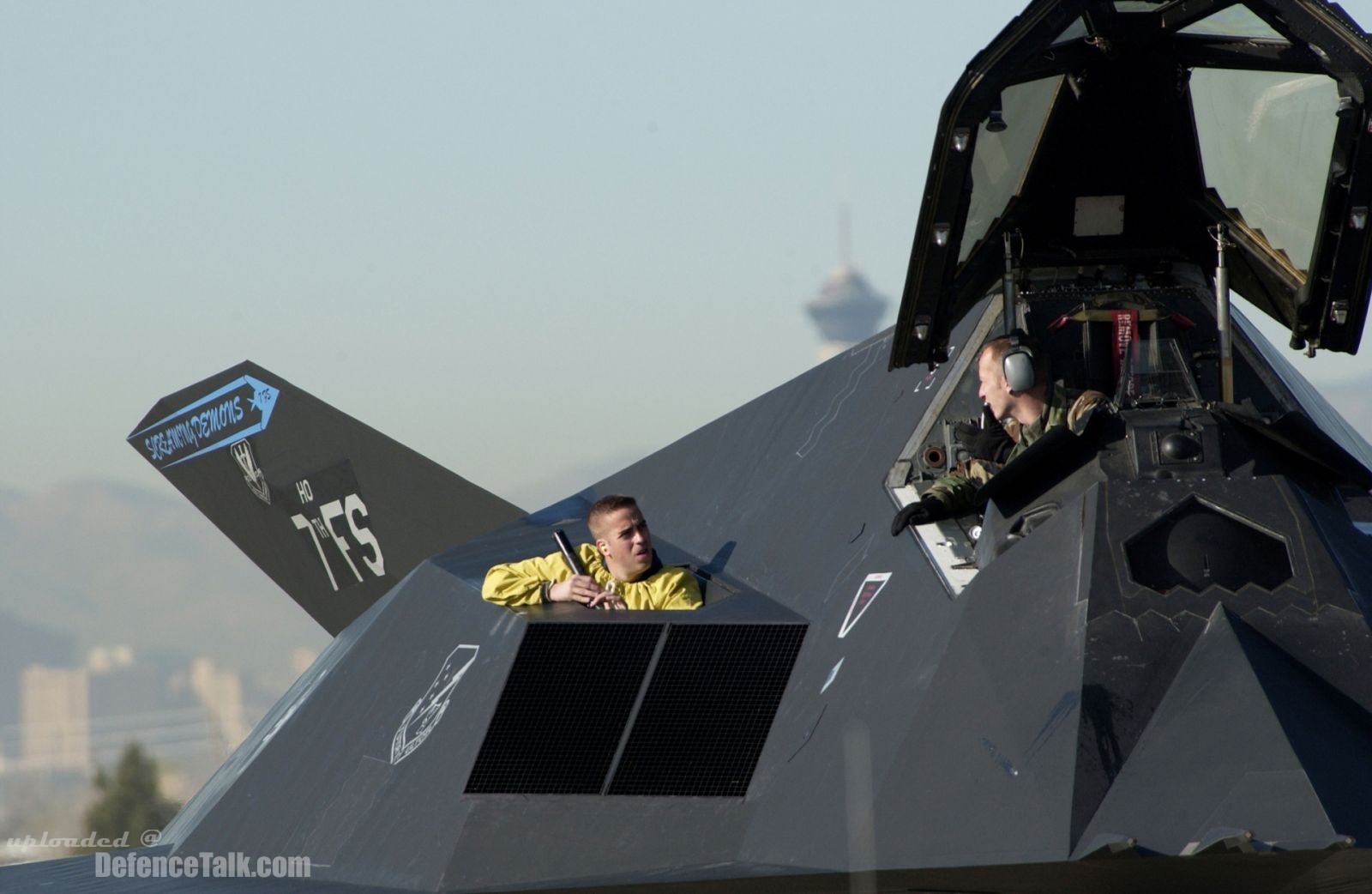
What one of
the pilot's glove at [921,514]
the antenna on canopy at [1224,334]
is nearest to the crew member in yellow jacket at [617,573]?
the pilot's glove at [921,514]

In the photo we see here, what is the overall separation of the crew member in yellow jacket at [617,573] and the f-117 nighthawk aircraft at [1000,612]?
0.18m

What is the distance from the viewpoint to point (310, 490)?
58.0 ft

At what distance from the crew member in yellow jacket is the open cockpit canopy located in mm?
1690

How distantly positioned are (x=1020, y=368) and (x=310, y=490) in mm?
9364

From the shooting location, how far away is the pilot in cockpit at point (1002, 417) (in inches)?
383

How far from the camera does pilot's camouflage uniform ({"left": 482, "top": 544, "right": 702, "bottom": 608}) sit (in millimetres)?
10234

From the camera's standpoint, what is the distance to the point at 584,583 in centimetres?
988

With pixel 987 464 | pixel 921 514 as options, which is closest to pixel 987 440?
pixel 987 464

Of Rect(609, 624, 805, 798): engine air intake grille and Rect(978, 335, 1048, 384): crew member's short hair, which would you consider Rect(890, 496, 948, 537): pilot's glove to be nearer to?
Rect(609, 624, 805, 798): engine air intake grille

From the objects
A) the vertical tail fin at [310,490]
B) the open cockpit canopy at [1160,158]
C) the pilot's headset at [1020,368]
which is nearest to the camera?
the open cockpit canopy at [1160,158]

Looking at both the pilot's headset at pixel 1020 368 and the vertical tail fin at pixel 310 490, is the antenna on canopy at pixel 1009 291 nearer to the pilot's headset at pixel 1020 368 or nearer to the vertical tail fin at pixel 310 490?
the pilot's headset at pixel 1020 368

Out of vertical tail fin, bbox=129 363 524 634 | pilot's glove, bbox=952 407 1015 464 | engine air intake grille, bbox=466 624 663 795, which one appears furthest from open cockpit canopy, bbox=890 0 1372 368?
vertical tail fin, bbox=129 363 524 634

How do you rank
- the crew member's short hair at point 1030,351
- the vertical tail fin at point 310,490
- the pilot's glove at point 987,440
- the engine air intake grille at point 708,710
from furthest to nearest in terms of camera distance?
the vertical tail fin at point 310,490 → the pilot's glove at point 987,440 → the crew member's short hair at point 1030,351 → the engine air intake grille at point 708,710

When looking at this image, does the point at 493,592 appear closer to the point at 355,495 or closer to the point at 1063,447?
the point at 1063,447
